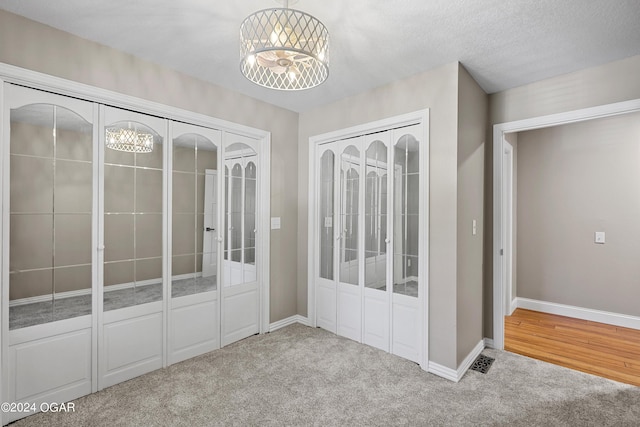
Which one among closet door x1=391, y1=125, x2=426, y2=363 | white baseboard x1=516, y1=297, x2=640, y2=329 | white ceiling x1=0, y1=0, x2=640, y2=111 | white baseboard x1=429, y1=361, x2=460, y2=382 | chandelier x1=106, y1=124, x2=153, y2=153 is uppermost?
white ceiling x1=0, y1=0, x2=640, y2=111

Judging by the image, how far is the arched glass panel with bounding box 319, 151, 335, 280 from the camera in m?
3.57

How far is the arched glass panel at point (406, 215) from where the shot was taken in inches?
113

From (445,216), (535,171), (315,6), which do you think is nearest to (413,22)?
(315,6)

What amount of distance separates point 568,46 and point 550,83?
60 centimetres

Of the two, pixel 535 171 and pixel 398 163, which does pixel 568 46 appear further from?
pixel 535 171

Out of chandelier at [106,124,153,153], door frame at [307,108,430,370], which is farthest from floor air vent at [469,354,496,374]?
chandelier at [106,124,153,153]

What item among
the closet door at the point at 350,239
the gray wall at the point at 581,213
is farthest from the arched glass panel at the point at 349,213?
the gray wall at the point at 581,213

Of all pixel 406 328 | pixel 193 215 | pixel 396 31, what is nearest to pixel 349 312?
pixel 406 328

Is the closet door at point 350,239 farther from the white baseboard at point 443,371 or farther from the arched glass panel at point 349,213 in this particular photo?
the white baseboard at point 443,371

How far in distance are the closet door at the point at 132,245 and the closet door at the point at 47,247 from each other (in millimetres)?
101

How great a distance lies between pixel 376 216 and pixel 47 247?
266 centimetres

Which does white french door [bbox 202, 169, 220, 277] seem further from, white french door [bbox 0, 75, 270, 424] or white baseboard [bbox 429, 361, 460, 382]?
white baseboard [bbox 429, 361, 460, 382]

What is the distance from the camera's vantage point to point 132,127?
2.59 meters

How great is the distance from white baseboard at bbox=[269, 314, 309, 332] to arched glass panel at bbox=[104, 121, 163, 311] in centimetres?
135
